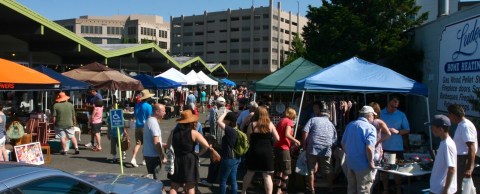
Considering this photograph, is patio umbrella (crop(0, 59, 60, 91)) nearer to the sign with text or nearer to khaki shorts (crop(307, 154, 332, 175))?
the sign with text

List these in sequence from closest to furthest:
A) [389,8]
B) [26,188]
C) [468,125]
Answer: [26,188] → [468,125] → [389,8]

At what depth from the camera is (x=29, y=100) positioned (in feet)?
65.5

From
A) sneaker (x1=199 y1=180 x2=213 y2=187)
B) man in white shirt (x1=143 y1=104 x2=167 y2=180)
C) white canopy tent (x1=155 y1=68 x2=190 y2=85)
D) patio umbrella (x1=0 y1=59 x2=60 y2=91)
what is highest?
white canopy tent (x1=155 y1=68 x2=190 y2=85)

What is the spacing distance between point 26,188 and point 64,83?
35.9 feet

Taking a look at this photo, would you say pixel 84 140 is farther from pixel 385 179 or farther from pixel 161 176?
pixel 385 179

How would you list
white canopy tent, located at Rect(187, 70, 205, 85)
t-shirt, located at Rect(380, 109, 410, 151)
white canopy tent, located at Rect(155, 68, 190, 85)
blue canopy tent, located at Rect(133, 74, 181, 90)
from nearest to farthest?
t-shirt, located at Rect(380, 109, 410, 151), blue canopy tent, located at Rect(133, 74, 181, 90), white canopy tent, located at Rect(155, 68, 190, 85), white canopy tent, located at Rect(187, 70, 205, 85)

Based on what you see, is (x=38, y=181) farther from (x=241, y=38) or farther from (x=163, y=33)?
(x=163, y=33)

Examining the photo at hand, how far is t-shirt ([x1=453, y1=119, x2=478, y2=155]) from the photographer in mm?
5973

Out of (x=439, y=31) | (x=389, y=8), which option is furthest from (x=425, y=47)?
(x=389, y=8)

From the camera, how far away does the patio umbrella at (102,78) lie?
15984 mm

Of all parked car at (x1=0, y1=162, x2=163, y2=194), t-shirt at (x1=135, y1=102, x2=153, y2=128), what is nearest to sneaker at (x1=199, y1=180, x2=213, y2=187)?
t-shirt at (x1=135, y1=102, x2=153, y2=128)

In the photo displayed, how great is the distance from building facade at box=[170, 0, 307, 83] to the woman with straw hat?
94.4 metres

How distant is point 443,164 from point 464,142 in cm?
118

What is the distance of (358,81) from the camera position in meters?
8.84
